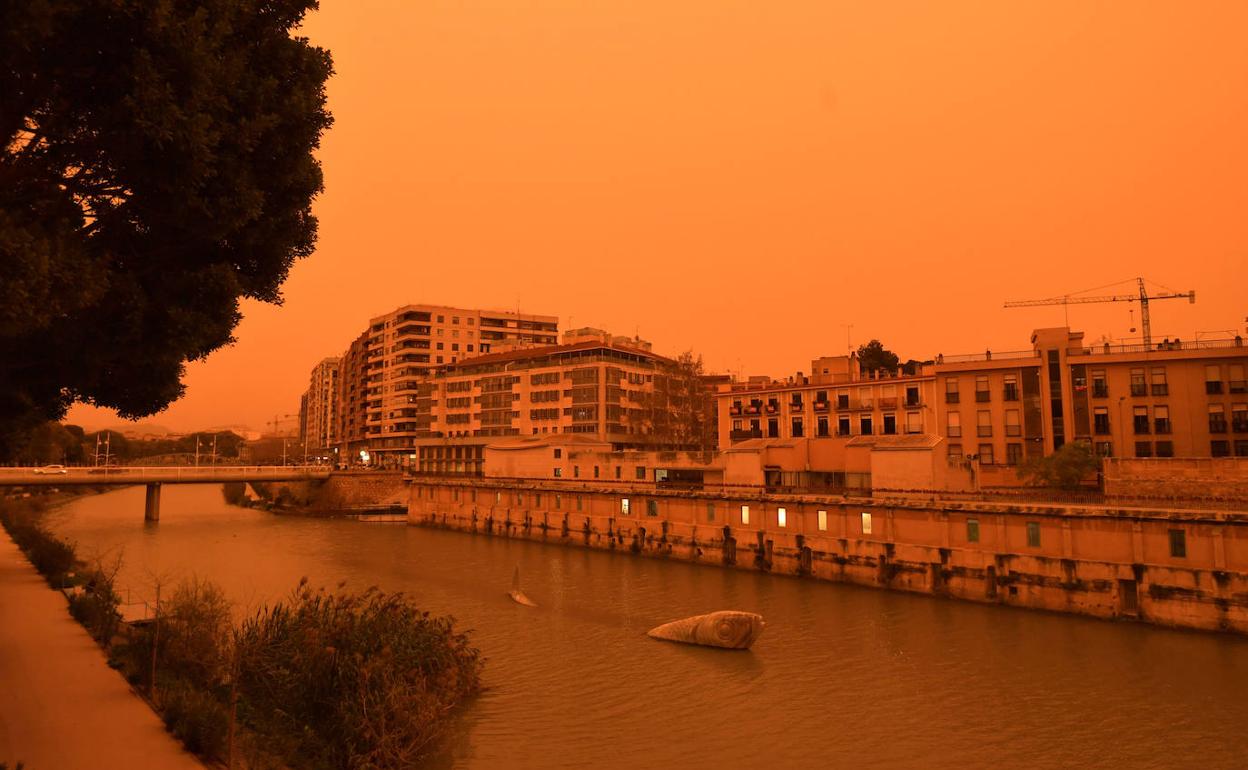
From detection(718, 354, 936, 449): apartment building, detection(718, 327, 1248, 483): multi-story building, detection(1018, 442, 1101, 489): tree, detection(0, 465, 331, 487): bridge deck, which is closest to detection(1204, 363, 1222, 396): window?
detection(718, 327, 1248, 483): multi-story building

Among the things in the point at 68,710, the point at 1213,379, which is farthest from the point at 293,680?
the point at 1213,379

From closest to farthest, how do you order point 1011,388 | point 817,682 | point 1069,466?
point 817,682, point 1069,466, point 1011,388

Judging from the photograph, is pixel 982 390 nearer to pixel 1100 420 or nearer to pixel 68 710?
pixel 1100 420

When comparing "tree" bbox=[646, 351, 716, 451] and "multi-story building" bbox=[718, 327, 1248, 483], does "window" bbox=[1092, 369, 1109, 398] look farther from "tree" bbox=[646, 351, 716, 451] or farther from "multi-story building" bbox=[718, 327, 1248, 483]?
"tree" bbox=[646, 351, 716, 451]

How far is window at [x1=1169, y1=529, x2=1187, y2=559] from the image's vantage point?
30141 mm

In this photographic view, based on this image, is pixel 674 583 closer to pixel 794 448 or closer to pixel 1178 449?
pixel 794 448

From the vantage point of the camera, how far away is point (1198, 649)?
92.0ft

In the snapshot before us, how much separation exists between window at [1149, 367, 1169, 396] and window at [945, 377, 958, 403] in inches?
540

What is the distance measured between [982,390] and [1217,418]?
51.2ft

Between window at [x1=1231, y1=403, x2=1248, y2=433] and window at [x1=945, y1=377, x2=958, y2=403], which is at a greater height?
window at [x1=945, y1=377, x2=958, y2=403]

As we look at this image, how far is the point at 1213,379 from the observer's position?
5416 centimetres

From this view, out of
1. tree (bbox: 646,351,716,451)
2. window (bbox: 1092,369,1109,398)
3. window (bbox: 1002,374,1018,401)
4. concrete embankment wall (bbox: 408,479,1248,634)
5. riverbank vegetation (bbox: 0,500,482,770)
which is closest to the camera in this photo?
riverbank vegetation (bbox: 0,500,482,770)

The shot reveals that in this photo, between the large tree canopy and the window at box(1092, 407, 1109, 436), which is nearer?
the large tree canopy

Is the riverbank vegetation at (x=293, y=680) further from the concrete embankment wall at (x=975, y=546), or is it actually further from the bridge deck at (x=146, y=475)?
the bridge deck at (x=146, y=475)
